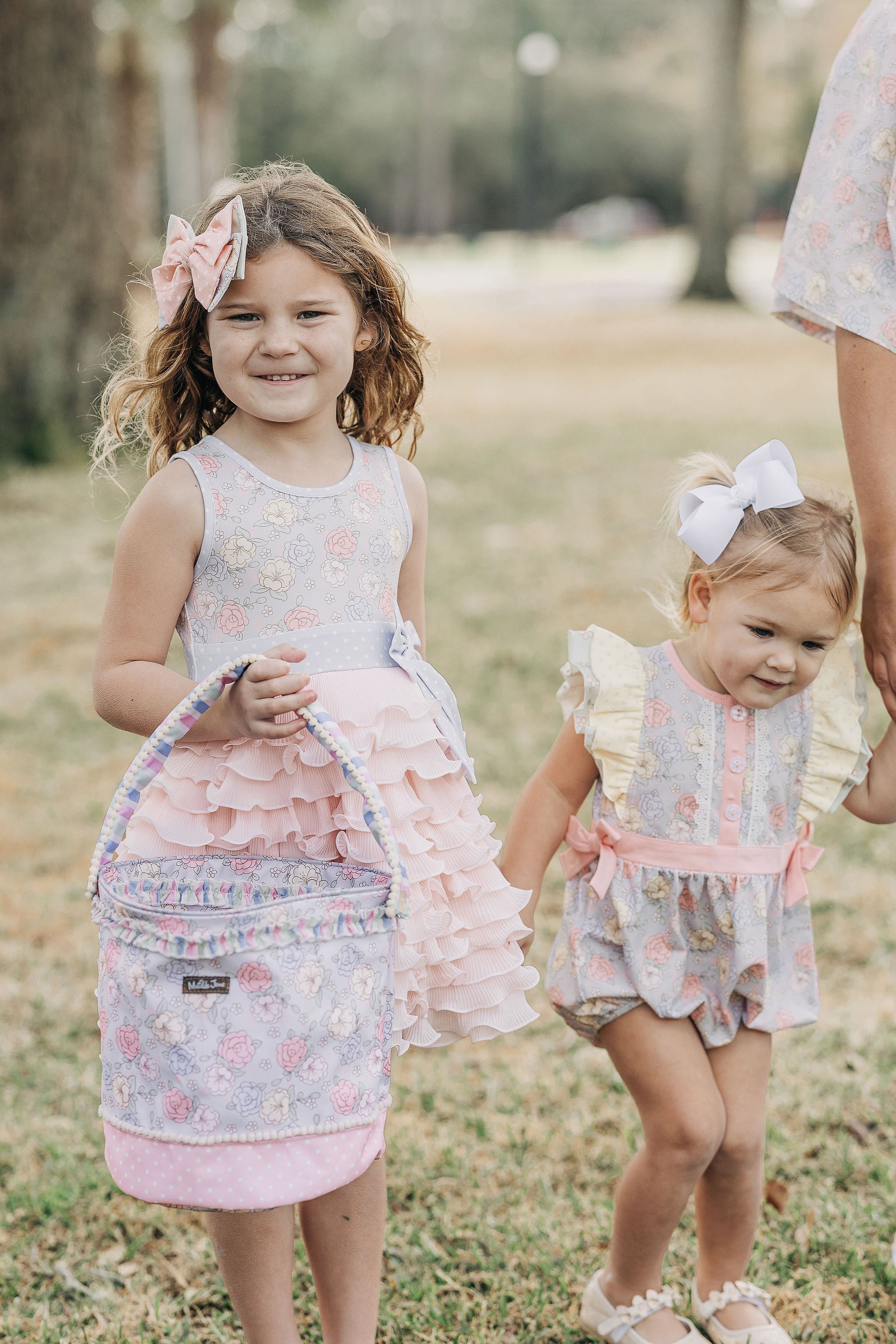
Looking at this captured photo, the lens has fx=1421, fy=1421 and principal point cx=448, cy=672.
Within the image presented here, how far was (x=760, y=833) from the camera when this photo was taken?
7.48 ft

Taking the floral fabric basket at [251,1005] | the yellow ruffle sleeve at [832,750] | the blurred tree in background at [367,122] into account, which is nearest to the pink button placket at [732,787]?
the yellow ruffle sleeve at [832,750]

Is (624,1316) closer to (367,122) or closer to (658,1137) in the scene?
(658,1137)

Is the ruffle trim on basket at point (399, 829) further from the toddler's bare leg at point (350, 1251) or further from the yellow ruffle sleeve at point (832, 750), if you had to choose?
the yellow ruffle sleeve at point (832, 750)

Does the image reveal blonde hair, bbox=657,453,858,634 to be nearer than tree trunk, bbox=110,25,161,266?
Yes

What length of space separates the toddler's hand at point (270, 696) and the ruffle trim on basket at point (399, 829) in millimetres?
101

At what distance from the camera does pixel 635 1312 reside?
236 centimetres

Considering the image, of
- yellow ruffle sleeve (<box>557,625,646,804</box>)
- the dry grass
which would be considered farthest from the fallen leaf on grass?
yellow ruffle sleeve (<box>557,625,646,804</box>)

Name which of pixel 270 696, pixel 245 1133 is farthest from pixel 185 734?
pixel 245 1133

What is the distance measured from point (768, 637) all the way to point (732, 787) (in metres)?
0.25

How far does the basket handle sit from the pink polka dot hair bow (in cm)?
54

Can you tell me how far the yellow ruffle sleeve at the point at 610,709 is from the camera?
224 centimetres

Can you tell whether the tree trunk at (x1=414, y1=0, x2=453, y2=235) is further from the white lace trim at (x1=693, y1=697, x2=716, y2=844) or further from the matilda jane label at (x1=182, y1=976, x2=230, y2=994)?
the matilda jane label at (x1=182, y1=976, x2=230, y2=994)

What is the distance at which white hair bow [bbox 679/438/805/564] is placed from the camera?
2.19 m

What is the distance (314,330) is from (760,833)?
1.05m
